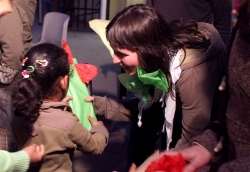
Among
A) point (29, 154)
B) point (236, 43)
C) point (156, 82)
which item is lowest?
point (29, 154)

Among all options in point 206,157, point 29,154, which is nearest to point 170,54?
point 206,157

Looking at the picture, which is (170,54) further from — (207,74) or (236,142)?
(236,142)

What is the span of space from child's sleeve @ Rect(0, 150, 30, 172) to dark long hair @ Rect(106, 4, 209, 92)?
69 centimetres

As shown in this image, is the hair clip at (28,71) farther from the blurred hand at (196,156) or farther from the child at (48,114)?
the blurred hand at (196,156)

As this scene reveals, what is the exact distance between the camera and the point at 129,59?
7.07 ft

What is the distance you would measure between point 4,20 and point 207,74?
1.78 metres

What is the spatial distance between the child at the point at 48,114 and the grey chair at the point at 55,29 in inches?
56.9

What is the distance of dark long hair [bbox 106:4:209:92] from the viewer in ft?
6.88

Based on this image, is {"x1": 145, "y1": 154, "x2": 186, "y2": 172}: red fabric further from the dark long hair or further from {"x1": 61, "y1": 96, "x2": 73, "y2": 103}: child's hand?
{"x1": 61, "y1": 96, "x2": 73, "y2": 103}: child's hand

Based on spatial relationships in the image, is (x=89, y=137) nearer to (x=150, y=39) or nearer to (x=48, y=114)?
(x=48, y=114)

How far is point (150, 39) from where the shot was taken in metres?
2.10

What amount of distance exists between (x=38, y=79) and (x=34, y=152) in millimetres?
419

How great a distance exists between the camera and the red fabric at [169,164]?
145cm

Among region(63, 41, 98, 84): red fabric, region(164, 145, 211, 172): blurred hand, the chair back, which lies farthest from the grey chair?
region(164, 145, 211, 172): blurred hand
